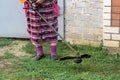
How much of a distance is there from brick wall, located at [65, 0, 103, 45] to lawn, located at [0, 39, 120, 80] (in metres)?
0.18

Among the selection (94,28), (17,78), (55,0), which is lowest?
(17,78)

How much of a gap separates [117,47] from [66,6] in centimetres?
114

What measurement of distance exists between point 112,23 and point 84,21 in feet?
1.95

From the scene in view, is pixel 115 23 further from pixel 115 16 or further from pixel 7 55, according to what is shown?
pixel 7 55

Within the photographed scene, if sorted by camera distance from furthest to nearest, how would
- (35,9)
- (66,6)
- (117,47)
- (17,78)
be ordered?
(66,6) → (117,47) → (35,9) → (17,78)

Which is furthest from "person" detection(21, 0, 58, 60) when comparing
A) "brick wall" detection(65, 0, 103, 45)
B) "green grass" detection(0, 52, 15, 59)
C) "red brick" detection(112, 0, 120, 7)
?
"red brick" detection(112, 0, 120, 7)

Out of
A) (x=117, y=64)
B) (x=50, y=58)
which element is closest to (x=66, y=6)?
(x=50, y=58)

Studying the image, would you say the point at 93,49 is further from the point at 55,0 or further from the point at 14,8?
the point at 14,8

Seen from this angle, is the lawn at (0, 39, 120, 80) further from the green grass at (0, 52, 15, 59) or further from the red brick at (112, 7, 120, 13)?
the red brick at (112, 7, 120, 13)

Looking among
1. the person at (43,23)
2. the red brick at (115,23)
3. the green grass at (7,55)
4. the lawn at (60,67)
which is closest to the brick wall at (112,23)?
the red brick at (115,23)

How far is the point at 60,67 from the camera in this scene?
231 inches

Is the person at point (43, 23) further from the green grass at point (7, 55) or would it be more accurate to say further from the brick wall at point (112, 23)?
the brick wall at point (112, 23)

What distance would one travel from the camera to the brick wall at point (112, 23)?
6.33 meters

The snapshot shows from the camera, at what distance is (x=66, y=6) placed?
698 cm
